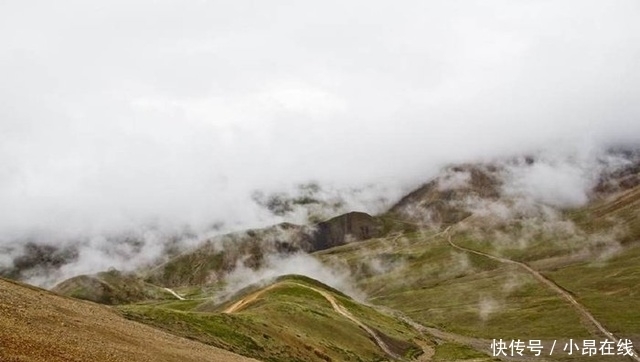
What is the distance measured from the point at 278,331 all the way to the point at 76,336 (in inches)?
1879

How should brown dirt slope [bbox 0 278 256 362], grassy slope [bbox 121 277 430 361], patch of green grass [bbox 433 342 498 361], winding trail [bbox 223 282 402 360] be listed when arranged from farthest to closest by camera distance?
1. patch of green grass [bbox 433 342 498 361]
2. winding trail [bbox 223 282 402 360]
3. grassy slope [bbox 121 277 430 361]
4. brown dirt slope [bbox 0 278 256 362]

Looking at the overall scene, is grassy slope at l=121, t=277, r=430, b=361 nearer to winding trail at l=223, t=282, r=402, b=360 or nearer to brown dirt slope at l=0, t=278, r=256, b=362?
winding trail at l=223, t=282, r=402, b=360

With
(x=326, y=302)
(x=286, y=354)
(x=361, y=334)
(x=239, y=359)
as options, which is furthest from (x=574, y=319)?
(x=239, y=359)

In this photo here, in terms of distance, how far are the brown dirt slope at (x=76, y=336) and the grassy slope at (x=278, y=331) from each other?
26.5 ft

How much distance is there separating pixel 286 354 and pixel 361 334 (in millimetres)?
40118

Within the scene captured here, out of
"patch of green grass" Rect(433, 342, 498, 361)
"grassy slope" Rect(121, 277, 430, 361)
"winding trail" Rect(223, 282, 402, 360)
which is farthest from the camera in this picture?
"patch of green grass" Rect(433, 342, 498, 361)

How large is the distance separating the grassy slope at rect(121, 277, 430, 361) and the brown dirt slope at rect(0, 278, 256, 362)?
318 inches

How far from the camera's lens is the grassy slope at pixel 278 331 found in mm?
86562

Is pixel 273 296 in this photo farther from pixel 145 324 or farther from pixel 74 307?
pixel 74 307

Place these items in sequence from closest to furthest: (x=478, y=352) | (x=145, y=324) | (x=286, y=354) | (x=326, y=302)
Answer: (x=145, y=324) → (x=286, y=354) → (x=478, y=352) → (x=326, y=302)

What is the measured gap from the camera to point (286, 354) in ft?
297

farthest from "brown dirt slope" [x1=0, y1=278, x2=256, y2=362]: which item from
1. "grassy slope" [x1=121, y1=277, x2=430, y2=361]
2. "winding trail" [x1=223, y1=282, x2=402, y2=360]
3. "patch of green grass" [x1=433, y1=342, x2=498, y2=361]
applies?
"patch of green grass" [x1=433, y1=342, x2=498, y2=361]

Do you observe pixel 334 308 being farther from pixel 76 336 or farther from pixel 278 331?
pixel 76 336

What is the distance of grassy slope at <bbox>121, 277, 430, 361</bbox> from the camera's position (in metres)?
86.6
